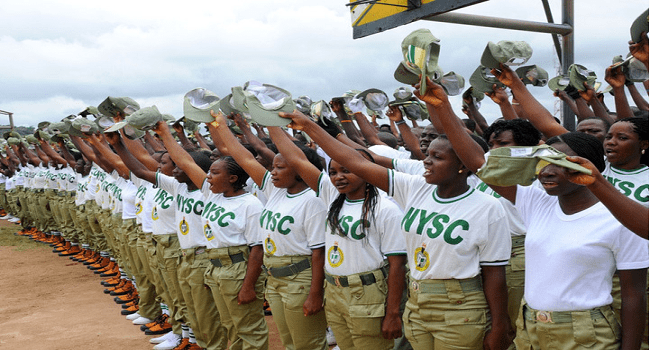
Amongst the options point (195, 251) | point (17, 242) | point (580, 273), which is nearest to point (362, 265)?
point (580, 273)

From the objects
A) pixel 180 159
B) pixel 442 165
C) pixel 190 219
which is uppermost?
pixel 442 165

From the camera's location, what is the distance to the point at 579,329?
2.59 m

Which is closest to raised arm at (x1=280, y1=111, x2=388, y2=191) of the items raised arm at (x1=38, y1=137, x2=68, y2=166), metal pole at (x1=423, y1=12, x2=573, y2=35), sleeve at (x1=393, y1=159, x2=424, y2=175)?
sleeve at (x1=393, y1=159, x2=424, y2=175)

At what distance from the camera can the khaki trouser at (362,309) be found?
369 cm

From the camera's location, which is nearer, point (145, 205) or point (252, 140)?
point (252, 140)

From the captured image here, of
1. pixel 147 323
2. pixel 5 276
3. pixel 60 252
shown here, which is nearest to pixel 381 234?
pixel 147 323

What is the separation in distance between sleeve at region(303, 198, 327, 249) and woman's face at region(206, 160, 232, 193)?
95 centimetres

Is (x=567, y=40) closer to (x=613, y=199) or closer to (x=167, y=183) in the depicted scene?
(x=167, y=183)

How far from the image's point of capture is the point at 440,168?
128 inches

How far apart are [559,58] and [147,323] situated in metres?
6.03

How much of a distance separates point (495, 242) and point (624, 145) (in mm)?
1093

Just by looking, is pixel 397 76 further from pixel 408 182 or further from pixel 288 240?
pixel 288 240

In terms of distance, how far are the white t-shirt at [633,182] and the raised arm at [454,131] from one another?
94 cm

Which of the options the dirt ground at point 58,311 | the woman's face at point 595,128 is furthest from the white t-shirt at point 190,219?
the woman's face at point 595,128
